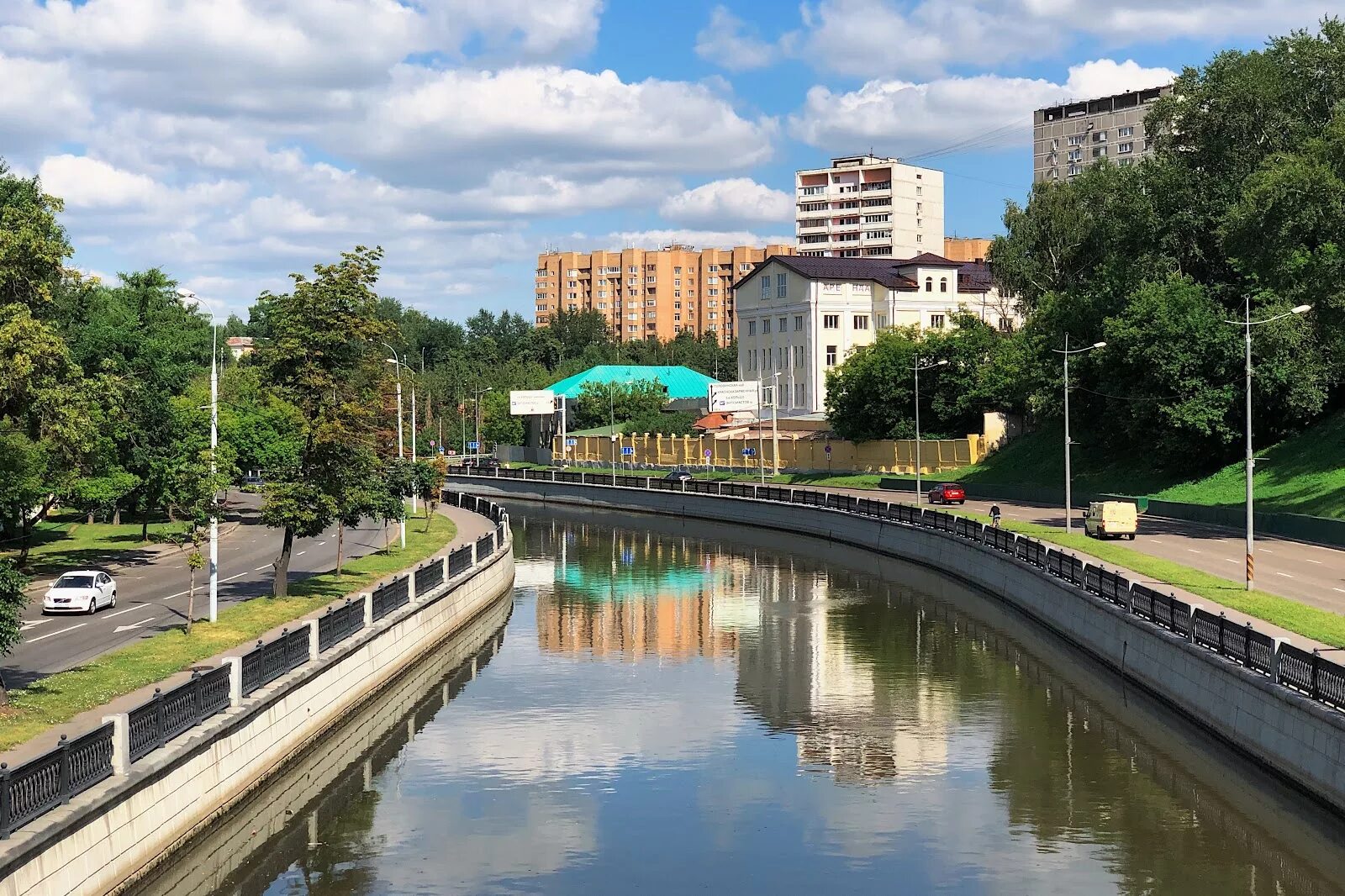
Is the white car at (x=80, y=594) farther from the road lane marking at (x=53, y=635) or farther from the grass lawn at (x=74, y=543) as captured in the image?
the grass lawn at (x=74, y=543)

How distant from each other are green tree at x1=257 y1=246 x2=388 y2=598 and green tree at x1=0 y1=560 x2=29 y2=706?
17341 mm

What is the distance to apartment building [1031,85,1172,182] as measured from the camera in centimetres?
18400

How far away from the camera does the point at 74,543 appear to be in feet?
228

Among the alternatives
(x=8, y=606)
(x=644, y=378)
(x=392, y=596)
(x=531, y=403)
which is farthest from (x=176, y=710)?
(x=644, y=378)

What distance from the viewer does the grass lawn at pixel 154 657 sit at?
25.5 m

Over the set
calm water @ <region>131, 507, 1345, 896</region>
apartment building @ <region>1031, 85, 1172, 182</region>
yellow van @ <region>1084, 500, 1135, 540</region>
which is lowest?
calm water @ <region>131, 507, 1345, 896</region>

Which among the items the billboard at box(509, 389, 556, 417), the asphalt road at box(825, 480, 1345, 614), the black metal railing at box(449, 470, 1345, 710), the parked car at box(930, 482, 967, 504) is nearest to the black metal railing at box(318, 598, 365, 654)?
the black metal railing at box(449, 470, 1345, 710)

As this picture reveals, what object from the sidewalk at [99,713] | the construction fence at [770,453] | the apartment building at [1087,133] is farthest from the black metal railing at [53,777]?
the apartment building at [1087,133]

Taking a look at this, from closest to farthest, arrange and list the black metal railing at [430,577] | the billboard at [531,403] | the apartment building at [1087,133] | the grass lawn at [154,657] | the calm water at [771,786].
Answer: the calm water at [771,786] → the grass lawn at [154,657] → the black metal railing at [430,577] → the billboard at [531,403] → the apartment building at [1087,133]

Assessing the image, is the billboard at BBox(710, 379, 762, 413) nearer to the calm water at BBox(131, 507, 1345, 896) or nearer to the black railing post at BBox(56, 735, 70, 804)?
the calm water at BBox(131, 507, 1345, 896)

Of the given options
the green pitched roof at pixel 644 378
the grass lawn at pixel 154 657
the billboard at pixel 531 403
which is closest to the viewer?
the grass lawn at pixel 154 657

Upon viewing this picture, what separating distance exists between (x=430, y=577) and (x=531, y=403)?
112459 mm

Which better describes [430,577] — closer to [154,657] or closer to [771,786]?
[154,657]

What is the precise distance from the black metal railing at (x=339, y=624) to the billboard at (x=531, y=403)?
120 metres
